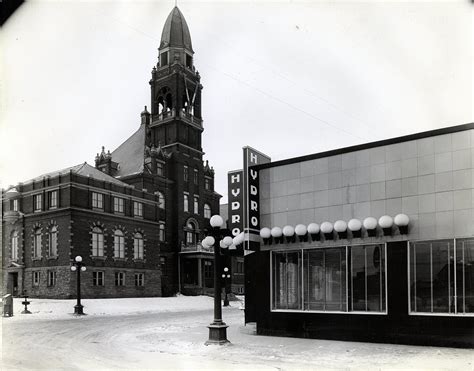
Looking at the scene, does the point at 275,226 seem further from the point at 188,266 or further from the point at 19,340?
the point at 188,266

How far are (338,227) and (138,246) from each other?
37.9 metres

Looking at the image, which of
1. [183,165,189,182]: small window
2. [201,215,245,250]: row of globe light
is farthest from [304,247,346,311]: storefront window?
[183,165,189,182]: small window

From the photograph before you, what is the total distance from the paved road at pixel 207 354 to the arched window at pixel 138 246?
3211cm

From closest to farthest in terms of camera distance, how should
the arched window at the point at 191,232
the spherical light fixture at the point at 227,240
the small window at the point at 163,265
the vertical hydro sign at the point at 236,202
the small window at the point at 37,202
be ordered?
the spherical light fixture at the point at 227,240 < the vertical hydro sign at the point at 236,202 < the small window at the point at 37,202 < the small window at the point at 163,265 < the arched window at the point at 191,232

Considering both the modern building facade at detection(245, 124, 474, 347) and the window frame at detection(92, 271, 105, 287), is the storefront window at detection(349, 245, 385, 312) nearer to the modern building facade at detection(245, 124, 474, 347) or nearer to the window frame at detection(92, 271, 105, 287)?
the modern building facade at detection(245, 124, 474, 347)

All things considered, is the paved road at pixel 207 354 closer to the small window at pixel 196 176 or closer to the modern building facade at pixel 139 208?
the modern building facade at pixel 139 208

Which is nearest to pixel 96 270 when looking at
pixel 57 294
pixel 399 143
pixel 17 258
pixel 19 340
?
pixel 57 294

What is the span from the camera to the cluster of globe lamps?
1503 centimetres

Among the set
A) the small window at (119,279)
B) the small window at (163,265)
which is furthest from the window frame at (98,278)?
the small window at (163,265)

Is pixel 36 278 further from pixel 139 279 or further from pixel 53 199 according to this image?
pixel 139 279

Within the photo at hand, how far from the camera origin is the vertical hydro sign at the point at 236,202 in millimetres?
18531

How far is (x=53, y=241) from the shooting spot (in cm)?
4469

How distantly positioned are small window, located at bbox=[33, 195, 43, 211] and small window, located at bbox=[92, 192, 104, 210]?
15.9 feet

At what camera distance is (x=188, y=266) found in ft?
196
